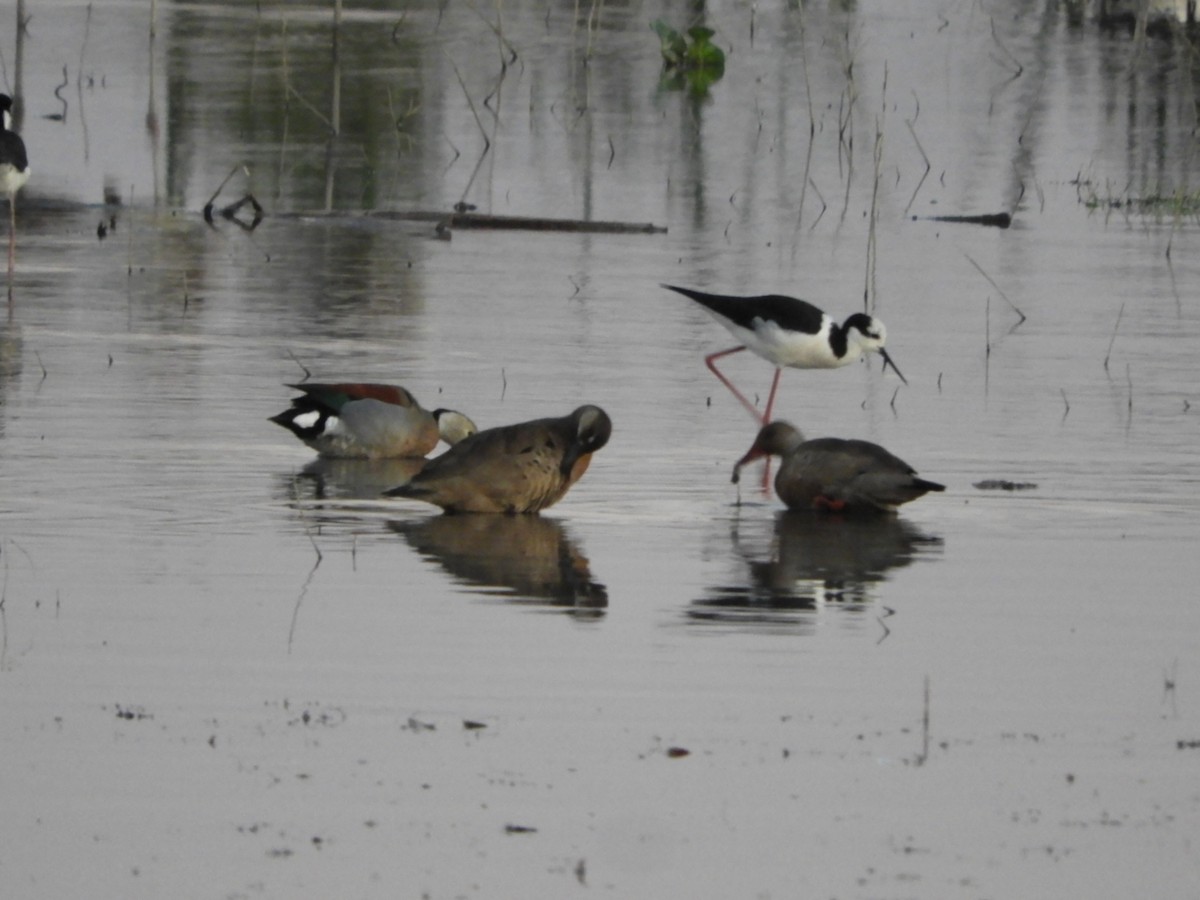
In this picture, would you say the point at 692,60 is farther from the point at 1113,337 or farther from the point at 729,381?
the point at 729,381

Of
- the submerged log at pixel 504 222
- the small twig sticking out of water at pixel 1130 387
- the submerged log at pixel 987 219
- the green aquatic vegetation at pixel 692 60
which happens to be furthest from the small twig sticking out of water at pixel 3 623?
the green aquatic vegetation at pixel 692 60

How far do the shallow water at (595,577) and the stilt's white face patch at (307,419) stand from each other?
218mm

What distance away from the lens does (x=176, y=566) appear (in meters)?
9.19

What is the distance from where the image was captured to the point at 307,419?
38.7 feet

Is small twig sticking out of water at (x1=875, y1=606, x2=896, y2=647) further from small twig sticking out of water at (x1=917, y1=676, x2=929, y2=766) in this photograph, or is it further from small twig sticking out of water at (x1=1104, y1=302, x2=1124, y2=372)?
small twig sticking out of water at (x1=1104, y1=302, x2=1124, y2=372)

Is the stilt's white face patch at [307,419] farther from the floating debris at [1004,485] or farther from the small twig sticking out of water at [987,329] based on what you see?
the small twig sticking out of water at [987,329]

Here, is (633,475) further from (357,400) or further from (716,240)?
(716,240)

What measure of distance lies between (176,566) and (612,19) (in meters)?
42.8

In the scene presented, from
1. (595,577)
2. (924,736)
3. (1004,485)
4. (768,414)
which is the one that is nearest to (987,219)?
(768,414)

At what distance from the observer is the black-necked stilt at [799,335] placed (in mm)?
13930

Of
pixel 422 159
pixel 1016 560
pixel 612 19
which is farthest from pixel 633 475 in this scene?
pixel 612 19

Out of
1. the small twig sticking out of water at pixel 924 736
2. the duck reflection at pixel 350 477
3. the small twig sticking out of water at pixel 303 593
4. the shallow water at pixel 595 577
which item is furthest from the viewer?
the duck reflection at pixel 350 477

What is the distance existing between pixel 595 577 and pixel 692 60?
30542 millimetres

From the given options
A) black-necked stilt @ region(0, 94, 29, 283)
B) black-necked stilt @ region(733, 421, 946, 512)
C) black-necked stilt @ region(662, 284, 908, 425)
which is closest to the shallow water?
black-necked stilt @ region(733, 421, 946, 512)
